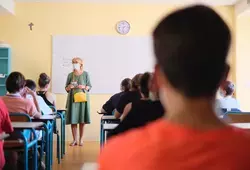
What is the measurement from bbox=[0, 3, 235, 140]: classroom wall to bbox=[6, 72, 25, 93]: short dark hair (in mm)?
4036

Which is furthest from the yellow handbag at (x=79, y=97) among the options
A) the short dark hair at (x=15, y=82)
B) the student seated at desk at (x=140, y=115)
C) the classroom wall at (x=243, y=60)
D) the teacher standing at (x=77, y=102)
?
the student seated at desk at (x=140, y=115)

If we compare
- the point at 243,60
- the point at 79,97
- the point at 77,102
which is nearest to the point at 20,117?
the point at 79,97

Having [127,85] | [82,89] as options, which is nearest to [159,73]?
[127,85]

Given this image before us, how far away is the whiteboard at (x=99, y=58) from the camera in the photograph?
8266 mm

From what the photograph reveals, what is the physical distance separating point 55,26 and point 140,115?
6.34 metres

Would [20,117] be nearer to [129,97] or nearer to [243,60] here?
[129,97]

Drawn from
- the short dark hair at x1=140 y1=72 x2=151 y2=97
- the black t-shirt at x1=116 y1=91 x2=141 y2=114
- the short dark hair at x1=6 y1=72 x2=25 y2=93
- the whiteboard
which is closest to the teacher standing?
the whiteboard

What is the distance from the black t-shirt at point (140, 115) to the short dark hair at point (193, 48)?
1510 mm

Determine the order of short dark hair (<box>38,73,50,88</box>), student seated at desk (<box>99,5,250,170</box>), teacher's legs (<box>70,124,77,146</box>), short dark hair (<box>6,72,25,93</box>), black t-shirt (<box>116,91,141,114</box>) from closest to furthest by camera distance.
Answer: student seated at desk (<box>99,5,250,170</box>)
short dark hair (<box>6,72,25,93</box>)
black t-shirt (<box>116,91,141,114</box>)
short dark hair (<box>38,73,50,88</box>)
teacher's legs (<box>70,124,77,146</box>)

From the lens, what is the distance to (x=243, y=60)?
836 centimetres

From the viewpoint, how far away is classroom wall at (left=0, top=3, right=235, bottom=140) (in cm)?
831

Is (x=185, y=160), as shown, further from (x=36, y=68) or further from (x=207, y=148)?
(x=36, y=68)

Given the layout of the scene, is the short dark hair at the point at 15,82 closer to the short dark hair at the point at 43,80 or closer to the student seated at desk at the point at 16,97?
the student seated at desk at the point at 16,97

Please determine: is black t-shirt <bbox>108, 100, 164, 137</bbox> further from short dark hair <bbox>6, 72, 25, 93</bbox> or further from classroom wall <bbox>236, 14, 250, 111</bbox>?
classroom wall <bbox>236, 14, 250, 111</bbox>
